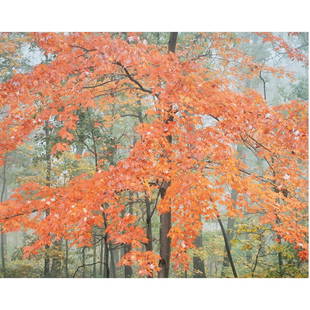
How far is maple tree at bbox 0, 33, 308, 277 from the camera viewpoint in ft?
8.71

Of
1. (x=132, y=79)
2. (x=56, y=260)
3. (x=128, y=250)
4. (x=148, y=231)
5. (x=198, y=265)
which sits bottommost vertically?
(x=198, y=265)

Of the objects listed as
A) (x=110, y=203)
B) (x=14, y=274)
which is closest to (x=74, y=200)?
(x=110, y=203)

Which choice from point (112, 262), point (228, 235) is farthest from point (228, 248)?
point (112, 262)

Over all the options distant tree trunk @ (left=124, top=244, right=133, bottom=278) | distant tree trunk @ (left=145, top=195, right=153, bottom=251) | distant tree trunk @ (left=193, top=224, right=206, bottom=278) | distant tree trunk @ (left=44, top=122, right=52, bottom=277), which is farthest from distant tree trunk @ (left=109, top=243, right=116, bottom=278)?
distant tree trunk @ (left=193, top=224, right=206, bottom=278)

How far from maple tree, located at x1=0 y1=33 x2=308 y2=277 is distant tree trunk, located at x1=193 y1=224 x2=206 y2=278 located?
252 mm

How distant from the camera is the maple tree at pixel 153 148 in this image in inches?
104

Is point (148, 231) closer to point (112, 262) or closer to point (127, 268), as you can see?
point (127, 268)

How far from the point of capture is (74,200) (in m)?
2.70

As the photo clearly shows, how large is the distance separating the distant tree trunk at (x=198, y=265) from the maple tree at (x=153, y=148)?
9.9 inches

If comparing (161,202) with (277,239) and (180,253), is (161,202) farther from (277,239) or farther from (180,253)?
(277,239)

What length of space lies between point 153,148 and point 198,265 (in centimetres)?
175

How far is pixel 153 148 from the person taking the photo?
263 centimetres

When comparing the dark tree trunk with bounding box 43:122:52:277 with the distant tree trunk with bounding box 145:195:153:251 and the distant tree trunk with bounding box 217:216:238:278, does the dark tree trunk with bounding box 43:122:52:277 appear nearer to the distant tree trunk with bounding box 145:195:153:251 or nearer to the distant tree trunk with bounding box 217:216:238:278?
the distant tree trunk with bounding box 145:195:153:251
